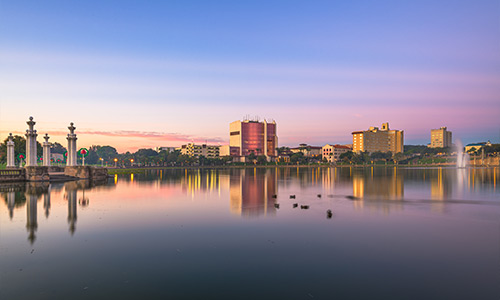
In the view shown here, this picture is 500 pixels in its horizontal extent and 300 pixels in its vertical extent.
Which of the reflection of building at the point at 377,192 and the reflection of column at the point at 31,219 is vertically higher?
the reflection of column at the point at 31,219

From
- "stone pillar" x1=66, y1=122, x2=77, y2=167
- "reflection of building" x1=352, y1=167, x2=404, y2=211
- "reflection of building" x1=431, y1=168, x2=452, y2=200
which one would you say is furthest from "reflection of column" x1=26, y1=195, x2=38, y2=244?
"reflection of building" x1=431, y1=168, x2=452, y2=200

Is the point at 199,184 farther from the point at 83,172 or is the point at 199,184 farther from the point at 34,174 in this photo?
the point at 34,174

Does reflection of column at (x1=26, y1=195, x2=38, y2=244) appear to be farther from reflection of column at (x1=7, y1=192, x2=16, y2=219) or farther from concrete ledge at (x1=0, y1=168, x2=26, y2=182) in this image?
concrete ledge at (x1=0, y1=168, x2=26, y2=182)

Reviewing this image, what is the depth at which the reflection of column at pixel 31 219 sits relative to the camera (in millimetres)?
22000

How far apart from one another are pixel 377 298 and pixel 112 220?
897 inches

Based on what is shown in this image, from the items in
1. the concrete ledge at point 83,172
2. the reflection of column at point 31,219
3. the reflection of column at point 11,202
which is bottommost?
the reflection of column at point 31,219

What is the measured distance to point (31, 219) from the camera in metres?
27.6

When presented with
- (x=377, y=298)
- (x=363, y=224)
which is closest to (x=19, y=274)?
(x=377, y=298)

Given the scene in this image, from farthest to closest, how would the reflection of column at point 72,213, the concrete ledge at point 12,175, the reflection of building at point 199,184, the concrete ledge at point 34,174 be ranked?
the concrete ledge at point 34,174, the concrete ledge at point 12,175, the reflection of building at point 199,184, the reflection of column at point 72,213

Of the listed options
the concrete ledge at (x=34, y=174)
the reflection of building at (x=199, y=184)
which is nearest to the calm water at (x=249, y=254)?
→ the reflection of building at (x=199, y=184)

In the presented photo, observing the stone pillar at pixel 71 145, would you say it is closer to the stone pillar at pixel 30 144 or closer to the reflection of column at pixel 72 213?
the stone pillar at pixel 30 144

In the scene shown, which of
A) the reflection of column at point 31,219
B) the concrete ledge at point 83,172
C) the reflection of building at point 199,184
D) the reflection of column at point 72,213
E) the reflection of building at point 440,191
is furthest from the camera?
the concrete ledge at point 83,172

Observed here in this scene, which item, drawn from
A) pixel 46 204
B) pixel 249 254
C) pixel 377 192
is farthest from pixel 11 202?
pixel 377 192

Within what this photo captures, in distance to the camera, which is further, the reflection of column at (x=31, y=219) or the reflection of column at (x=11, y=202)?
the reflection of column at (x=11, y=202)
